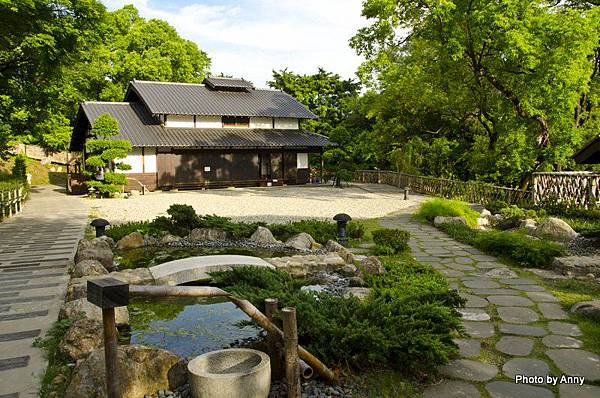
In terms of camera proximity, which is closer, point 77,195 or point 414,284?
point 414,284

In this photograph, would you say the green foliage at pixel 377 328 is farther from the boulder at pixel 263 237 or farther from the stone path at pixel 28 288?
the boulder at pixel 263 237

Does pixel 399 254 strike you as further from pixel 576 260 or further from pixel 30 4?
pixel 30 4

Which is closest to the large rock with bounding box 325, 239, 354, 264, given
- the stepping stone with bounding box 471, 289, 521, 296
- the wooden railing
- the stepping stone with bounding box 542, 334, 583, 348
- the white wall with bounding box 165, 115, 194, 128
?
the stepping stone with bounding box 471, 289, 521, 296

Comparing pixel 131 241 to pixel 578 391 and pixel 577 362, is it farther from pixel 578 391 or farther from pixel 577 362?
pixel 578 391

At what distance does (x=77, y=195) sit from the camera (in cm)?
2462

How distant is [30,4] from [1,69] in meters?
3.75

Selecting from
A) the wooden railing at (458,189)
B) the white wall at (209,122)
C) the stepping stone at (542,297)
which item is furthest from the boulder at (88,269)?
the white wall at (209,122)

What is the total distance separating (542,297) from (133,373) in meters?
5.17

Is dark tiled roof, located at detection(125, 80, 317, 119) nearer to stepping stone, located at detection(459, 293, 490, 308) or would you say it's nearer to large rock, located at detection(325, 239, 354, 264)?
large rock, located at detection(325, 239, 354, 264)

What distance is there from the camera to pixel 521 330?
4.69m

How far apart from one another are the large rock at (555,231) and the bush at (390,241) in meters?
3.18

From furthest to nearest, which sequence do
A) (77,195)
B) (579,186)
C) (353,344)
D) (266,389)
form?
(77,195) → (579,186) → (353,344) → (266,389)

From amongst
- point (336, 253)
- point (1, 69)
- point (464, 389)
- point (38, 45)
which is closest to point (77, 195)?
point (1, 69)

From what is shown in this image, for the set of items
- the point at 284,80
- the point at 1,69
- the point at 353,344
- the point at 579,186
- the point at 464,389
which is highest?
the point at 284,80
